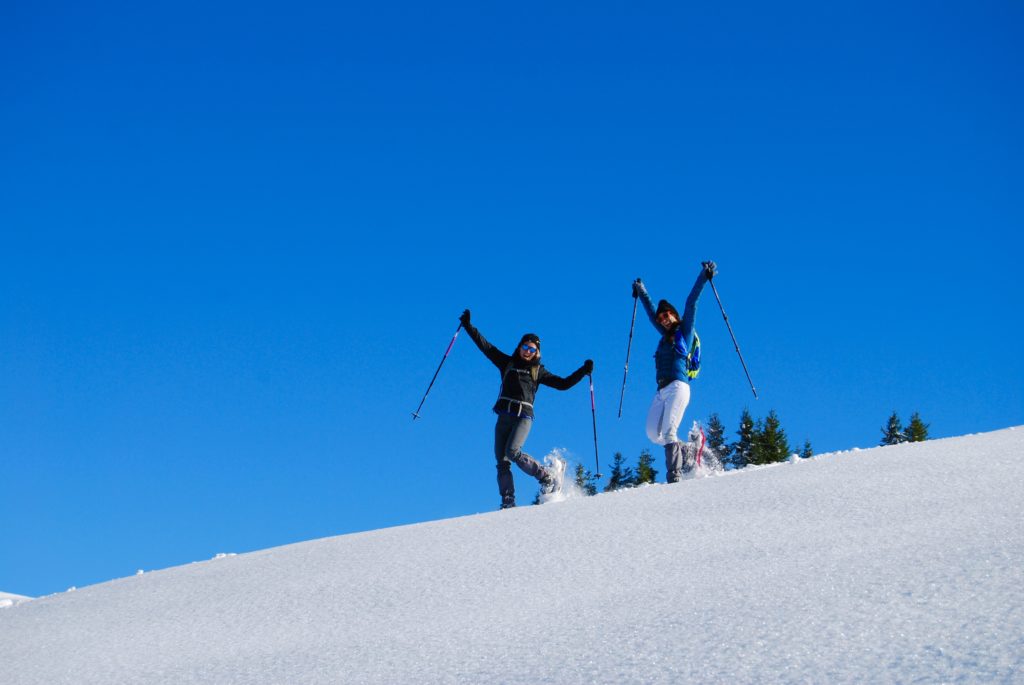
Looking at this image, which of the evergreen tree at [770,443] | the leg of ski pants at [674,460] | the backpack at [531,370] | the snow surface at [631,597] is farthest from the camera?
the evergreen tree at [770,443]

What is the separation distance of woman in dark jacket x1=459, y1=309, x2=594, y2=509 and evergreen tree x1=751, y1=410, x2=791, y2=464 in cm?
2961

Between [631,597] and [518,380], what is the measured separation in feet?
17.9

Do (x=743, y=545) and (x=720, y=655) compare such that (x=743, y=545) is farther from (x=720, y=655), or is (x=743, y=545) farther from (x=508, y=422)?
(x=508, y=422)

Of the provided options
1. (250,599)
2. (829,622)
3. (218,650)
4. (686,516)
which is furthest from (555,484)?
(829,622)

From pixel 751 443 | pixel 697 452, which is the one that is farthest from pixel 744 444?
pixel 697 452

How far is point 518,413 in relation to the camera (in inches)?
379

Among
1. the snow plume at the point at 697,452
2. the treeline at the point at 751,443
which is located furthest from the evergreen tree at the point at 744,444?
the snow plume at the point at 697,452

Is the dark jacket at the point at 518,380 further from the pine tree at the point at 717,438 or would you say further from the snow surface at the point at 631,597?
the pine tree at the point at 717,438

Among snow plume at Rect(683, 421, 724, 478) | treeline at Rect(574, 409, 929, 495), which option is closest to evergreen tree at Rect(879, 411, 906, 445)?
treeline at Rect(574, 409, 929, 495)

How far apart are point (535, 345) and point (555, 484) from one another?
1.52 metres

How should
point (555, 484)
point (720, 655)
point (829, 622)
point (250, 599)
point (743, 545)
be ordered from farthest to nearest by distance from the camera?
point (555, 484) → point (250, 599) → point (743, 545) → point (829, 622) → point (720, 655)

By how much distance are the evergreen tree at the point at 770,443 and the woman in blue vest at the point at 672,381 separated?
96.8ft

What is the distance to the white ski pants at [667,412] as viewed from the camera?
9328mm

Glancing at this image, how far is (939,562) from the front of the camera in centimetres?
406
